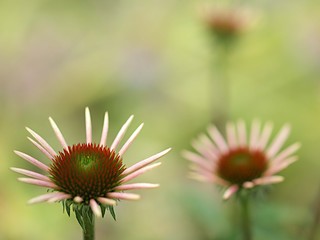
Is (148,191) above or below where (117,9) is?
below

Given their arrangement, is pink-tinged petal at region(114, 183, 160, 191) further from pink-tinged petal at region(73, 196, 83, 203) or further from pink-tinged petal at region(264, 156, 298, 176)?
pink-tinged petal at region(264, 156, 298, 176)

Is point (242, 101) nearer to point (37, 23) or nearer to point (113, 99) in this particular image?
point (113, 99)

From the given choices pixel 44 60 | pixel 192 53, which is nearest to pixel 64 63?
pixel 44 60

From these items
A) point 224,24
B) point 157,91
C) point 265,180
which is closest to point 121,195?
point 265,180

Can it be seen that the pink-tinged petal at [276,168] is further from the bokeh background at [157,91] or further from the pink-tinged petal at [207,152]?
the bokeh background at [157,91]

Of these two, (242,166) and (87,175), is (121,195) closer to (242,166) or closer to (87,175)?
(87,175)
